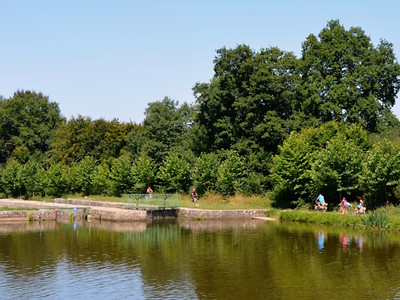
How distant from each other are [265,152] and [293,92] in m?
8.81

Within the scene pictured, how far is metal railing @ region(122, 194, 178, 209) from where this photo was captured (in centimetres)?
5047

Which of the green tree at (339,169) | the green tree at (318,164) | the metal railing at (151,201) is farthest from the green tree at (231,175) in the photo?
the green tree at (339,169)

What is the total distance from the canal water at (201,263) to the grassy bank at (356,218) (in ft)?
4.17

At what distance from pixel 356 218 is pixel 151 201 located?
20.9 meters

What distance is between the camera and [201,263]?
1103 inches

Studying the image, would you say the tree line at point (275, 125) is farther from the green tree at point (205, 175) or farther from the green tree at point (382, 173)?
the green tree at point (382, 173)

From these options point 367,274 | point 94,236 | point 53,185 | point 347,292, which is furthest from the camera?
point 53,185

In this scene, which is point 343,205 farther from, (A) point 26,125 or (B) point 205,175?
(A) point 26,125

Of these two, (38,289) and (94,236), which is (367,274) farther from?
(94,236)

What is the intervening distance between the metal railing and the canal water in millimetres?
8137

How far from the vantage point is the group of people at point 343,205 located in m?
42.0

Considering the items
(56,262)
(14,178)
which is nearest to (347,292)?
(56,262)

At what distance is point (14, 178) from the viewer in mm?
76250

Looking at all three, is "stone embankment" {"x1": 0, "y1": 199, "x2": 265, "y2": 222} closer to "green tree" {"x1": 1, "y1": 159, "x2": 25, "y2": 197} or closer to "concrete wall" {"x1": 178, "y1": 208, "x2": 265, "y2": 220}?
"concrete wall" {"x1": 178, "y1": 208, "x2": 265, "y2": 220}
